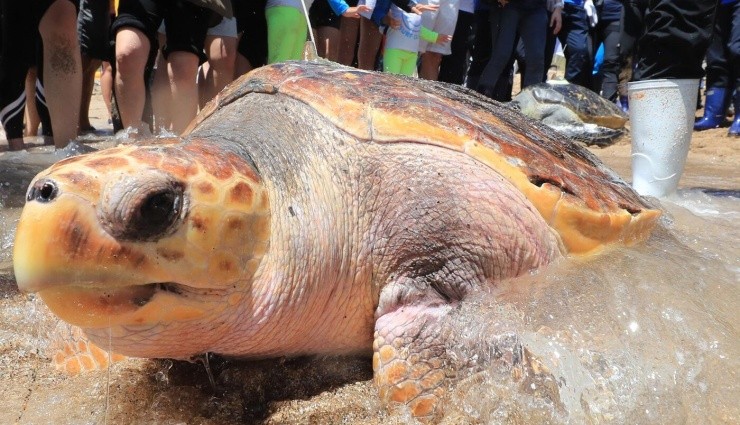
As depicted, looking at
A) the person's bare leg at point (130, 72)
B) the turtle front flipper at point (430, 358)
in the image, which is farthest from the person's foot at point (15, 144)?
the turtle front flipper at point (430, 358)

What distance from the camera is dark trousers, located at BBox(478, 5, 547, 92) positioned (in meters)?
4.60

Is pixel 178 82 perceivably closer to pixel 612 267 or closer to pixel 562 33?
pixel 612 267

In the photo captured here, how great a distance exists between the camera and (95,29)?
3.59 m

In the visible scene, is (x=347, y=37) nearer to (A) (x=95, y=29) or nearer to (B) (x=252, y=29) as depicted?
(B) (x=252, y=29)

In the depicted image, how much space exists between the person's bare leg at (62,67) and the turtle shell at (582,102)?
12.6 feet

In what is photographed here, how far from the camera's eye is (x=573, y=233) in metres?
1.41

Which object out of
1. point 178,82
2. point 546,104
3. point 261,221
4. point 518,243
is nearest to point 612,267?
point 518,243

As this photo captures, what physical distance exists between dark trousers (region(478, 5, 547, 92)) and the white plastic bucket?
211 cm

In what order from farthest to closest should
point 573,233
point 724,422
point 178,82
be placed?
point 178,82, point 573,233, point 724,422

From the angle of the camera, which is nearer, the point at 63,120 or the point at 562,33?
the point at 63,120

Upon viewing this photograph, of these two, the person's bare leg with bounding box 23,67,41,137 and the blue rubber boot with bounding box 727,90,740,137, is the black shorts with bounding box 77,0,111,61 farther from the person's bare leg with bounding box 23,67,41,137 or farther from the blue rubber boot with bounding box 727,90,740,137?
the blue rubber boot with bounding box 727,90,740,137

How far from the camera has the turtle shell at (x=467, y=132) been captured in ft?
4.28

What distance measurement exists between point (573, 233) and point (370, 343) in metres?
0.56

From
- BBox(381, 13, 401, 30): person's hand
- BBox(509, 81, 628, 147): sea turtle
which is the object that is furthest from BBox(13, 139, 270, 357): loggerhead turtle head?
BBox(509, 81, 628, 147): sea turtle
